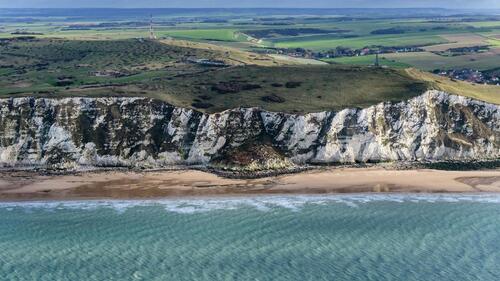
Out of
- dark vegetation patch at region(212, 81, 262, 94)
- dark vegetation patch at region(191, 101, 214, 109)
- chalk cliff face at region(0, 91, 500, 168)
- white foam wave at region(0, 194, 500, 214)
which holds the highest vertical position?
dark vegetation patch at region(212, 81, 262, 94)

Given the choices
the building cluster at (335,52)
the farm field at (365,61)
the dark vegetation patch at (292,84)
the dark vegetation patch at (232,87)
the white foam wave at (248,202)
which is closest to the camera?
the white foam wave at (248,202)

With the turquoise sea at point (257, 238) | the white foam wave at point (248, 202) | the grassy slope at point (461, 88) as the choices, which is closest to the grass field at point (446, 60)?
the grassy slope at point (461, 88)

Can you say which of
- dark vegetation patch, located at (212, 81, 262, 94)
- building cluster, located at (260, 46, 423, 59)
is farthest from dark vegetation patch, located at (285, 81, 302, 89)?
building cluster, located at (260, 46, 423, 59)

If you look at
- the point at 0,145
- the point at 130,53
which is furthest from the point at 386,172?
the point at 130,53

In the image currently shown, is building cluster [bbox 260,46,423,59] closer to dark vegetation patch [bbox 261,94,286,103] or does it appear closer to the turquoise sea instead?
dark vegetation patch [bbox 261,94,286,103]

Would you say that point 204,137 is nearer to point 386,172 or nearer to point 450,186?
point 386,172

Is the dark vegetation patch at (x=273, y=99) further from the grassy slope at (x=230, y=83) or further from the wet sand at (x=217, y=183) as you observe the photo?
the wet sand at (x=217, y=183)
